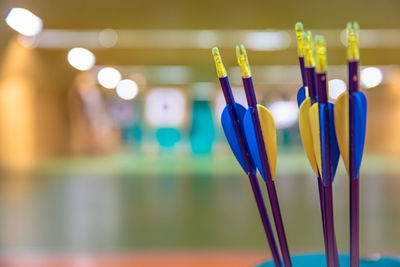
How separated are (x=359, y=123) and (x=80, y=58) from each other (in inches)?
165

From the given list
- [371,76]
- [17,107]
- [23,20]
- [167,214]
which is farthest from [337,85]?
[371,76]

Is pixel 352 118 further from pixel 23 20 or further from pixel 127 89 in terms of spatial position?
pixel 127 89

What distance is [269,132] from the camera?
23 centimetres

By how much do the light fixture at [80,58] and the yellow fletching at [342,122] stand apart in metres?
3.99

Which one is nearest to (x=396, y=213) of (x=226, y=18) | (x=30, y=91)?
(x=226, y=18)

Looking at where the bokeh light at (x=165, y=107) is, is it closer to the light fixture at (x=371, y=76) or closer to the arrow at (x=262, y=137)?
the light fixture at (x=371, y=76)

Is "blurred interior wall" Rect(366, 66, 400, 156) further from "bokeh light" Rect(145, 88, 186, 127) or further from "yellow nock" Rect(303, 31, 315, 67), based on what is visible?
"yellow nock" Rect(303, 31, 315, 67)

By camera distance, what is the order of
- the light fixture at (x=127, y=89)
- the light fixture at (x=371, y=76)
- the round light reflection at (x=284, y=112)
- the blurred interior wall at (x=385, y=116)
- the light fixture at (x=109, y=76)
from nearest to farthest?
the light fixture at (x=109, y=76)
the light fixture at (x=371, y=76)
the blurred interior wall at (x=385, y=116)
the light fixture at (x=127, y=89)
the round light reflection at (x=284, y=112)

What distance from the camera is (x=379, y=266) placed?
28 centimetres

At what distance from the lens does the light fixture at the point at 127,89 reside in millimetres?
6125

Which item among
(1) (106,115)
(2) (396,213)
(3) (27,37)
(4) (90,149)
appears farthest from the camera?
(1) (106,115)

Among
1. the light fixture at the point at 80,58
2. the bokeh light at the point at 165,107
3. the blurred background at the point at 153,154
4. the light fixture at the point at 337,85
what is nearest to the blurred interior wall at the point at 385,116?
the blurred background at the point at 153,154

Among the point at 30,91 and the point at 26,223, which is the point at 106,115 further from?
the point at 26,223

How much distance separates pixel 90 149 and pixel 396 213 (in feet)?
16.4
